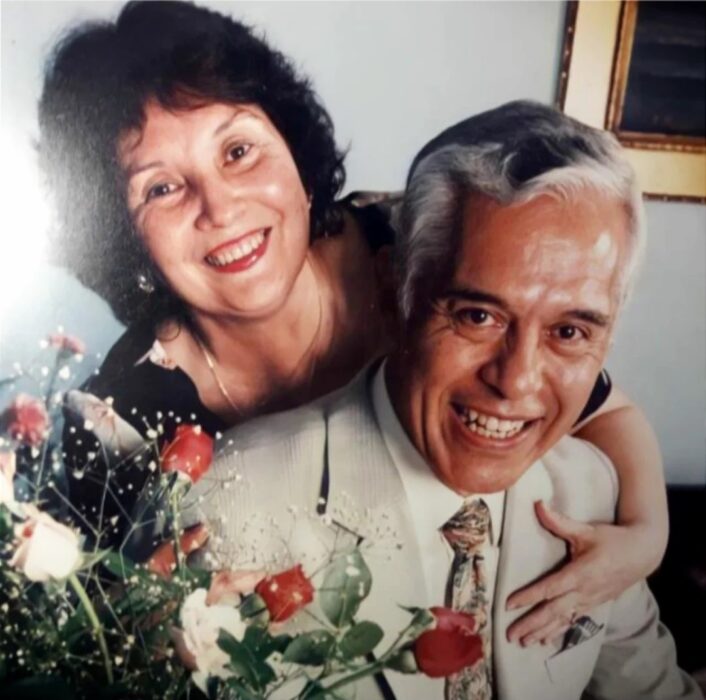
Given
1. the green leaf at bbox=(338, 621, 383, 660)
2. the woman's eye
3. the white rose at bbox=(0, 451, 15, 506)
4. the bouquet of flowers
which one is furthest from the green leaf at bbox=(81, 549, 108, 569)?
the woman's eye

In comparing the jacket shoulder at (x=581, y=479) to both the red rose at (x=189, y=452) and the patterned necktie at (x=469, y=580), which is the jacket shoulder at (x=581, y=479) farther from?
the red rose at (x=189, y=452)

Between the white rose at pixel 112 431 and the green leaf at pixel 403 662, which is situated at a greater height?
the white rose at pixel 112 431

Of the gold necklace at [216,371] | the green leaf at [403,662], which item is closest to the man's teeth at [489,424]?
the gold necklace at [216,371]

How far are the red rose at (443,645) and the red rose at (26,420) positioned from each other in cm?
59

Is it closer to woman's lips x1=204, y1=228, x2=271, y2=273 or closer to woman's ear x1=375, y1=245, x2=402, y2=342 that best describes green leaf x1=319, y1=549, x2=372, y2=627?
woman's ear x1=375, y1=245, x2=402, y2=342

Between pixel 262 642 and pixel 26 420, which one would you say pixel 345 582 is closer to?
pixel 262 642

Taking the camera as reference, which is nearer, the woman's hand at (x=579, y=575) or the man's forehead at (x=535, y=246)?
the man's forehead at (x=535, y=246)

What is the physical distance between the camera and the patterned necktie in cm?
141

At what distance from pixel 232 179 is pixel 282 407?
12.4 inches

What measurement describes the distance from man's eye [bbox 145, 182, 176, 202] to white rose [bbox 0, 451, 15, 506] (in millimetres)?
401

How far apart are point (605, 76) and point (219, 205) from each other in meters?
0.55

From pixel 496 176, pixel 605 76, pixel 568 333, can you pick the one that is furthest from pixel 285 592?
pixel 605 76

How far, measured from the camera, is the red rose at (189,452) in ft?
4.53

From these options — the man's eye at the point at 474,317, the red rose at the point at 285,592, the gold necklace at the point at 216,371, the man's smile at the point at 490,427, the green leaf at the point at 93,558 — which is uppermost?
the man's eye at the point at 474,317
